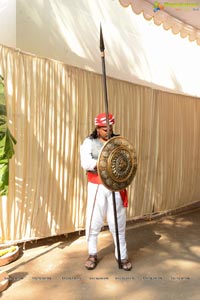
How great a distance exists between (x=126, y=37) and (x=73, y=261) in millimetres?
3712

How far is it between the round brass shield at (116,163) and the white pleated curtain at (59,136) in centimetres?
98

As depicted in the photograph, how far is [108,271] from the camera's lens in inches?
127

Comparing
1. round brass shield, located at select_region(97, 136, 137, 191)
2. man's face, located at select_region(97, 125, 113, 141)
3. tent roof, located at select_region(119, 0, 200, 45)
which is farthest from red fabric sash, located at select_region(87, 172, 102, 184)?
tent roof, located at select_region(119, 0, 200, 45)

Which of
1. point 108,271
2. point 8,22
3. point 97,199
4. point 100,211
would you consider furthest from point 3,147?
point 8,22

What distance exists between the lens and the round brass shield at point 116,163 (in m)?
2.98

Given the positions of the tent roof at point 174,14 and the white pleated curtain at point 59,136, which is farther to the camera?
the tent roof at point 174,14

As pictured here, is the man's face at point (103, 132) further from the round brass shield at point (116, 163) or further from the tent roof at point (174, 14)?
the tent roof at point (174, 14)

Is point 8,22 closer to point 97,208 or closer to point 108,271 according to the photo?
point 97,208

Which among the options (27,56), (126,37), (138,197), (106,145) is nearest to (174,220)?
(138,197)

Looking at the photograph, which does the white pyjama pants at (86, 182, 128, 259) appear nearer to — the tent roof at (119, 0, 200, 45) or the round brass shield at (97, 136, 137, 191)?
the round brass shield at (97, 136, 137, 191)

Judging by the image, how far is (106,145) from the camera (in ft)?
9.82

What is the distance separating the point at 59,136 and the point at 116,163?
1042 mm

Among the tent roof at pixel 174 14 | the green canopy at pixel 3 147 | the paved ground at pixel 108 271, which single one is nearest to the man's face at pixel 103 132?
the green canopy at pixel 3 147

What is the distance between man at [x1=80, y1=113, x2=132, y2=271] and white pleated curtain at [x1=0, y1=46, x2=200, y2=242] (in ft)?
2.23
